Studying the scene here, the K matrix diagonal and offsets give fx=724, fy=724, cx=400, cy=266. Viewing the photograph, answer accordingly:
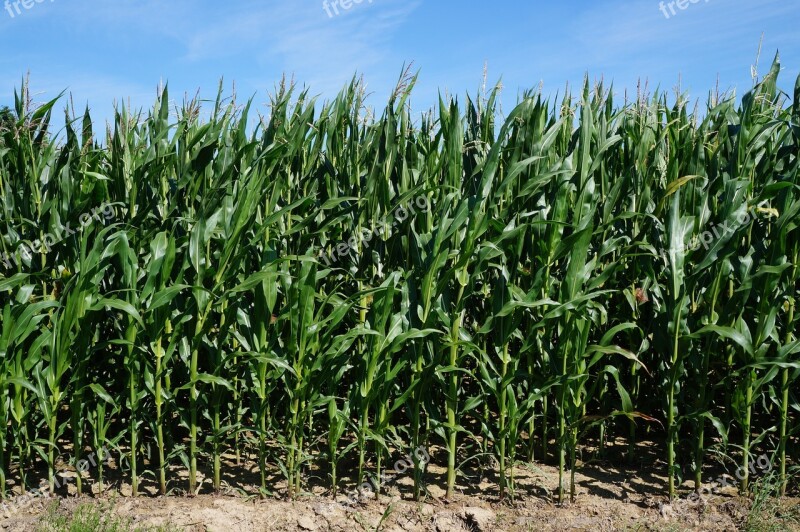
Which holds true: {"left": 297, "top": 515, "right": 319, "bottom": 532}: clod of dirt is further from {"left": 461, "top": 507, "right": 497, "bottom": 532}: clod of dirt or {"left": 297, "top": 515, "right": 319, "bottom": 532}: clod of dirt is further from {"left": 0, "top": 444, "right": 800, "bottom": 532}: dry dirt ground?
{"left": 461, "top": 507, "right": 497, "bottom": 532}: clod of dirt

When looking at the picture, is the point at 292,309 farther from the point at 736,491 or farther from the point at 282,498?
the point at 736,491

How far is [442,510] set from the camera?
3.54 metres

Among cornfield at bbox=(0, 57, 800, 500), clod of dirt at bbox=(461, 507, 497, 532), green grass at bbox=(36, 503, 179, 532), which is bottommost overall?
clod of dirt at bbox=(461, 507, 497, 532)

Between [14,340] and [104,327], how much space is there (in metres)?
0.49

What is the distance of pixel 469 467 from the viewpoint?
13.3ft

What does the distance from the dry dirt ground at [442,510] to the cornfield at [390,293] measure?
102 mm

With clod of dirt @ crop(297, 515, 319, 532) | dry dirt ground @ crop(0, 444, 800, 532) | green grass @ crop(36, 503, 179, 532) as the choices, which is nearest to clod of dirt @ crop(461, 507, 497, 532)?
dry dirt ground @ crop(0, 444, 800, 532)

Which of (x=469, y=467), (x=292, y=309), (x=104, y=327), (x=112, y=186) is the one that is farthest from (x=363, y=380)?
(x=112, y=186)

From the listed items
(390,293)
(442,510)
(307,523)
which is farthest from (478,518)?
(390,293)

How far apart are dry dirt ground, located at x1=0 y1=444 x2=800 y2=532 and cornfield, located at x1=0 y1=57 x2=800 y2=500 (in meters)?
0.10

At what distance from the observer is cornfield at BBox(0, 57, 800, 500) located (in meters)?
3.41

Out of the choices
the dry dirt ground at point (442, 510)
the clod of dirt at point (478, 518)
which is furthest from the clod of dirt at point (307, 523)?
the clod of dirt at point (478, 518)

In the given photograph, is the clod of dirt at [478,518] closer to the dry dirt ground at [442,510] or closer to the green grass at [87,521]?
the dry dirt ground at [442,510]

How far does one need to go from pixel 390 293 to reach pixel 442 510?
1123 millimetres
